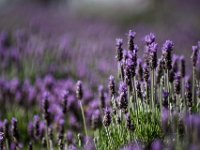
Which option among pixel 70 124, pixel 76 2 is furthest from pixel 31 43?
pixel 76 2

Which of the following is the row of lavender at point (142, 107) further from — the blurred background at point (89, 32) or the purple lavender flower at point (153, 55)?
the blurred background at point (89, 32)

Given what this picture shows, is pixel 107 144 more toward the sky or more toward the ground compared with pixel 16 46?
more toward the ground

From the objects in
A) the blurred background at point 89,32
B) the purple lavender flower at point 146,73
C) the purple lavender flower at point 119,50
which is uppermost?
the blurred background at point 89,32

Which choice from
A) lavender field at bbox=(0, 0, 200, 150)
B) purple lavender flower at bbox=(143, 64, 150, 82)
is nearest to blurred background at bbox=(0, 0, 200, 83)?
lavender field at bbox=(0, 0, 200, 150)

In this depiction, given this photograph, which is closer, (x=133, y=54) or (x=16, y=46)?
(x=133, y=54)

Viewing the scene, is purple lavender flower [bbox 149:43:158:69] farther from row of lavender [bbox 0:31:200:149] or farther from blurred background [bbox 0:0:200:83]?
blurred background [bbox 0:0:200:83]

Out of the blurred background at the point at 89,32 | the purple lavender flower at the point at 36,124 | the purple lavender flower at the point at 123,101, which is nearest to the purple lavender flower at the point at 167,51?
the purple lavender flower at the point at 123,101

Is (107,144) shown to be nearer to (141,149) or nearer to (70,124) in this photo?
(141,149)
